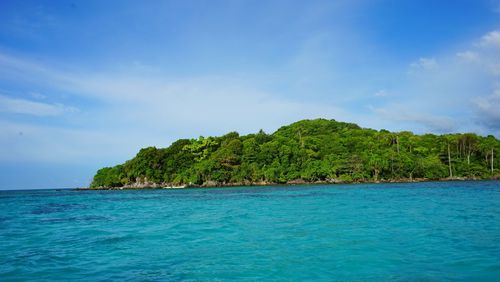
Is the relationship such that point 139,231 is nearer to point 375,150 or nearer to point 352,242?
point 352,242

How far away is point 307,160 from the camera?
116062mm

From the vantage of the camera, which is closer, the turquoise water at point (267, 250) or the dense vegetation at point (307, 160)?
the turquoise water at point (267, 250)

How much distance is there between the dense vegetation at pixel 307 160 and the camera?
354 ft

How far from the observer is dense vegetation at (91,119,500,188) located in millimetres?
107750

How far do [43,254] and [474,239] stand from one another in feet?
50.9

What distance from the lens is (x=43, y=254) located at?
13.4 m

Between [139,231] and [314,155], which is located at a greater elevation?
[314,155]

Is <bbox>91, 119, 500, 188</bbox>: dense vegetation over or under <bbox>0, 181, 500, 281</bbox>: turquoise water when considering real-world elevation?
over

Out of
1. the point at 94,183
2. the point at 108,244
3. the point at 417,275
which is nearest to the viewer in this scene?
the point at 417,275

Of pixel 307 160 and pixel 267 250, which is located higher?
pixel 307 160

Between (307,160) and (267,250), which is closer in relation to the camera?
(267,250)

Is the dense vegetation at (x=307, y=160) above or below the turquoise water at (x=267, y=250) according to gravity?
above

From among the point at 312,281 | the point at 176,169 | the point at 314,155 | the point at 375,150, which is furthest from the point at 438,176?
the point at 312,281

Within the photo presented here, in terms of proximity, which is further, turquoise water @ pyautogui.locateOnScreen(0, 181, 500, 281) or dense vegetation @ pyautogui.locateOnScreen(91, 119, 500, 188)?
dense vegetation @ pyautogui.locateOnScreen(91, 119, 500, 188)
